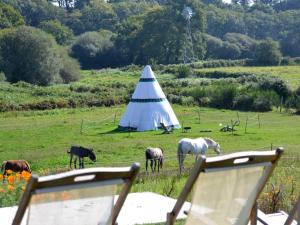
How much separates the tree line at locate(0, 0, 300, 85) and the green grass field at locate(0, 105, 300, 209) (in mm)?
21057

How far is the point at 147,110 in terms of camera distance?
32.2 metres

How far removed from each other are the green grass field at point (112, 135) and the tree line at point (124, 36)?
21057 millimetres

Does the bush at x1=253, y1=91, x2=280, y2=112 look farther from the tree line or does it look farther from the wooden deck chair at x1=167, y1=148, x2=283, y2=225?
the wooden deck chair at x1=167, y1=148, x2=283, y2=225

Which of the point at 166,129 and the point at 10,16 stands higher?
the point at 10,16

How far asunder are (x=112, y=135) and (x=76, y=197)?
25683 millimetres

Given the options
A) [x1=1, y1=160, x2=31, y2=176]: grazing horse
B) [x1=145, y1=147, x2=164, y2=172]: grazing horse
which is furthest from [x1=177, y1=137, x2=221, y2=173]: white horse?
[x1=1, y1=160, x2=31, y2=176]: grazing horse

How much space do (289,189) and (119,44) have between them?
79474 millimetres

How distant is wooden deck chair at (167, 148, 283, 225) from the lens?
3.79 metres

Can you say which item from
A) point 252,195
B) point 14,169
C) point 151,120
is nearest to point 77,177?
point 252,195

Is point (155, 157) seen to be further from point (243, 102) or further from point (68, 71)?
point (68, 71)

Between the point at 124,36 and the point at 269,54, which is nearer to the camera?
the point at 269,54

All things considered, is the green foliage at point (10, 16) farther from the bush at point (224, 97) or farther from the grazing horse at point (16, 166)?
the grazing horse at point (16, 166)

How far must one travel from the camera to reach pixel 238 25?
376 ft

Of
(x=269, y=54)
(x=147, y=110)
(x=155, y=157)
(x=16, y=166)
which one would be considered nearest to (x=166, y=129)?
(x=147, y=110)
